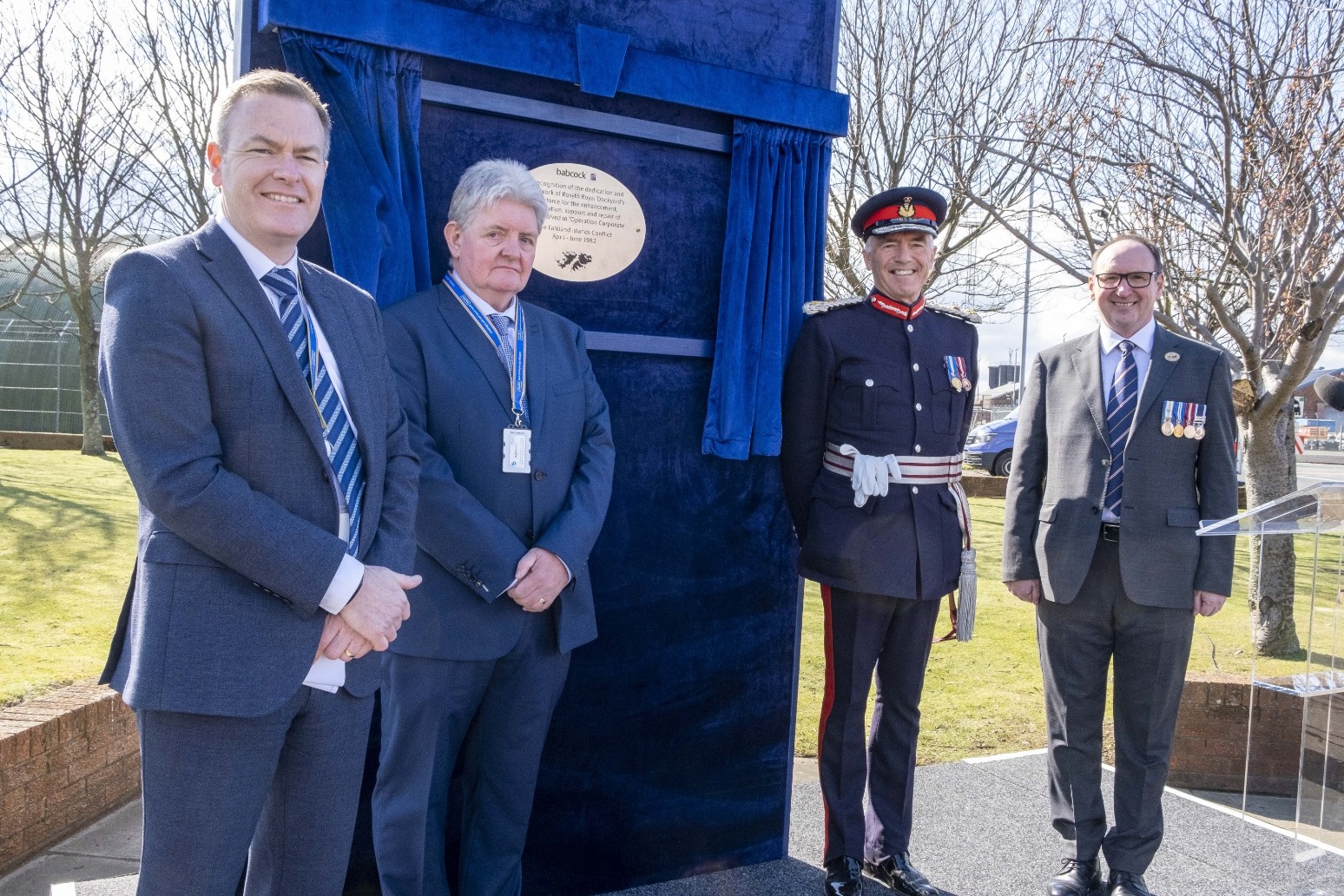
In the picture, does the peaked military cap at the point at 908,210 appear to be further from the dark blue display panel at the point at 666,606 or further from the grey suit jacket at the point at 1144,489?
the grey suit jacket at the point at 1144,489

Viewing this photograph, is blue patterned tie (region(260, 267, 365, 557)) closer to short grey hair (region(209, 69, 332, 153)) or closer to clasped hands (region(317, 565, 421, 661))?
clasped hands (region(317, 565, 421, 661))

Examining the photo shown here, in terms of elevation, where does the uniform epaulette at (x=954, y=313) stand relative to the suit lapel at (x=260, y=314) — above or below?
above

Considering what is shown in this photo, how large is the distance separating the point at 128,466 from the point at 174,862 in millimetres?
608

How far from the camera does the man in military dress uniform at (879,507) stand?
9.31ft

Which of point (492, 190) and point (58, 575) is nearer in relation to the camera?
point (492, 190)

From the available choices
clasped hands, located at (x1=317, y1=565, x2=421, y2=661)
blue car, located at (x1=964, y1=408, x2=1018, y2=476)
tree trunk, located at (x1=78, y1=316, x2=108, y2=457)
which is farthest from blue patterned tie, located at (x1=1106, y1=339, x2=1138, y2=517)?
tree trunk, located at (x1=78, y1=316, x2=108, y2=457)

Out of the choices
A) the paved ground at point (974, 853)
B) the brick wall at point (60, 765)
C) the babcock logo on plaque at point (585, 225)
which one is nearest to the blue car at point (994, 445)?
the paved ground at point (974, 853)

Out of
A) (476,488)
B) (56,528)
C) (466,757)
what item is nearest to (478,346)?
(476,488)

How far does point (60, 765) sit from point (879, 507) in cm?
256

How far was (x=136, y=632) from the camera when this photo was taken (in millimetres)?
1599

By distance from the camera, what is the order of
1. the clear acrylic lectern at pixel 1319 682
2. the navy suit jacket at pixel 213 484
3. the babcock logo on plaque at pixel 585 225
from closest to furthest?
the navy suit jacket at pixel 213 484 → the clear acrylic lectern at pixel 1319 682 → the babcock logo on plaque at pixel 585 225

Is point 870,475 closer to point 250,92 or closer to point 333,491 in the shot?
point 333,491

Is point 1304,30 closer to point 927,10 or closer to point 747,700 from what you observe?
point 747,700

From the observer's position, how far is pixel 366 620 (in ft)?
5.58
